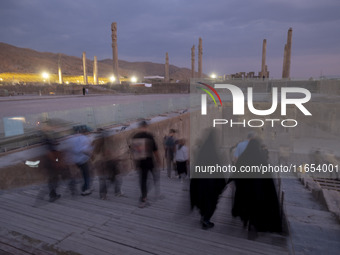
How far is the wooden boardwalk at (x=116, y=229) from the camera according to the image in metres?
3.40

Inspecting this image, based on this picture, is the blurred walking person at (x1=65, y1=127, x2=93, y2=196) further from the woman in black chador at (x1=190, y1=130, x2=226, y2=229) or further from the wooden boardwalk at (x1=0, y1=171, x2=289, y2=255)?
the woman in black chador at (x1=190, y1=130, x2=226, y2=229)

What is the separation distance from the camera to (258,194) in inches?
147

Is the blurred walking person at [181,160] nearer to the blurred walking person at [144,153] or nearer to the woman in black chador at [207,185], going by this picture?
the blurred walking person at [144,153]

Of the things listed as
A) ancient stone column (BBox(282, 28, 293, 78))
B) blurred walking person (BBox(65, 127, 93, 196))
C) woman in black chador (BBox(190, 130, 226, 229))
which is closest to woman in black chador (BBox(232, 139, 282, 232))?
woman in black chador (BBox(190, 130, 226, 229))

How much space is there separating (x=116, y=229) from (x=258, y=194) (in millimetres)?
2298

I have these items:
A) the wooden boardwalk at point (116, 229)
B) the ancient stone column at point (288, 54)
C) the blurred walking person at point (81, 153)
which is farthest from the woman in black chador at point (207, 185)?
the ancient stone column at point (288, 54)

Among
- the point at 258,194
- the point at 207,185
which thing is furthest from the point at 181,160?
the point at 258,194

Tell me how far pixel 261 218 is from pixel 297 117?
2924cm

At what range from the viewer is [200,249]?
134 inches

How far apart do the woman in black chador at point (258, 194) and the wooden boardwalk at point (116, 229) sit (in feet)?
0.69

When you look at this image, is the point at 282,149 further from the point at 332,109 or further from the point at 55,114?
the point at 55,114

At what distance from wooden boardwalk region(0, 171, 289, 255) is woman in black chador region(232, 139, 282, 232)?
0.21 m

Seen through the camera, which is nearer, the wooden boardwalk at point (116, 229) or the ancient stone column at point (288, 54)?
the wooden boardwalk at point (116, 229)

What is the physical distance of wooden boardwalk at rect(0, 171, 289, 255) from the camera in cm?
340
